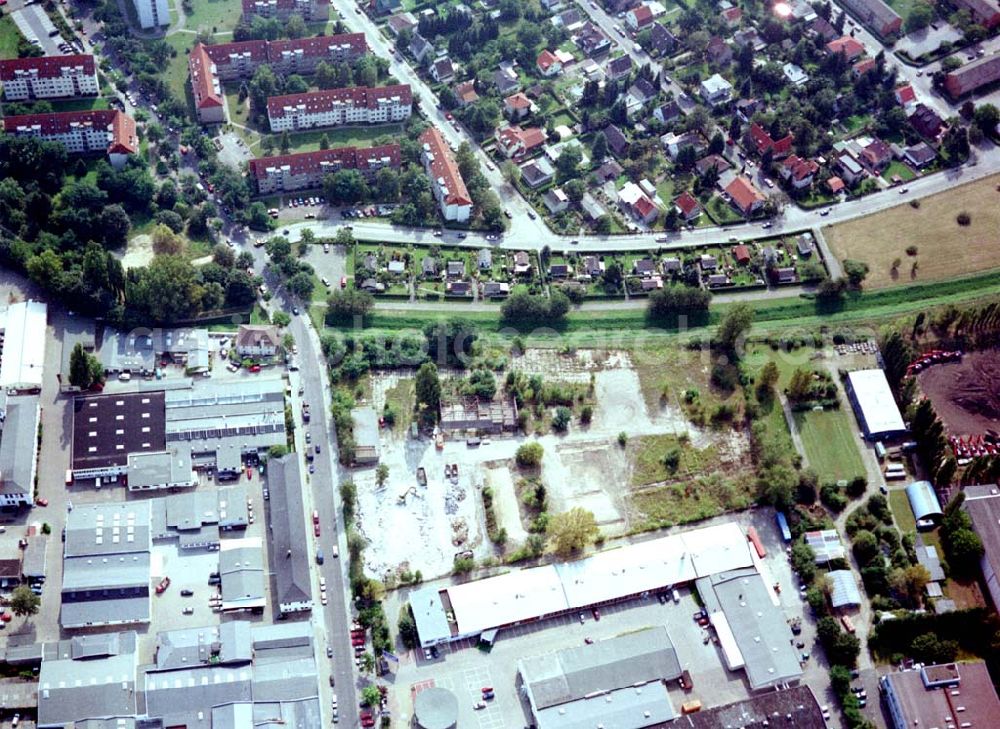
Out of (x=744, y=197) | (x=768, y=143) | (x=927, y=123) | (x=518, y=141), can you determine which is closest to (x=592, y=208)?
(x=518, y=141)

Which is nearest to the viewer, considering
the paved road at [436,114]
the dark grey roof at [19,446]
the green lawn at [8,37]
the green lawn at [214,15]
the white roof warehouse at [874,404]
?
the dark grey roof at [19,446]

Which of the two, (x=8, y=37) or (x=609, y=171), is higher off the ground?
(x=8, y=37)

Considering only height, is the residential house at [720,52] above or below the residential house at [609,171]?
above

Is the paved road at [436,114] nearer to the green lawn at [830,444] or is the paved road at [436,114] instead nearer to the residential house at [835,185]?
the residential house at [835,185]

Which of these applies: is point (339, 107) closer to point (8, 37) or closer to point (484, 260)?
point (484, 260)

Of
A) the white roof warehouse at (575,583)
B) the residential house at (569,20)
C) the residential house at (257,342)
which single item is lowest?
the white roof warehouse at (575,583)

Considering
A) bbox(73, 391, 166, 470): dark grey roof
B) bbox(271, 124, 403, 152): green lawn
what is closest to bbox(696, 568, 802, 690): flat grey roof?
bbox(73, 391, 166, 470): dark grey roof

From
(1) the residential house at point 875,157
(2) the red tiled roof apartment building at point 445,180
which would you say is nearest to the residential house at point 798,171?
(1) the residential house at point 875,157
